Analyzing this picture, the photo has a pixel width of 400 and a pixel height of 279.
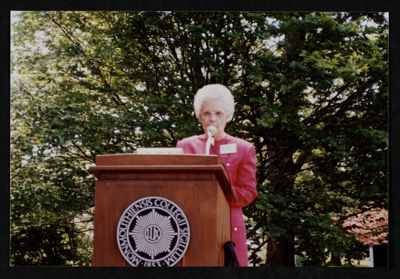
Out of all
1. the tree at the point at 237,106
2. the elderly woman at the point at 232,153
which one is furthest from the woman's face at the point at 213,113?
the tree at the point at 237,106

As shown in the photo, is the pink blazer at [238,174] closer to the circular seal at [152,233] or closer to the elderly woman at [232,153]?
the elderly woman at [232,153]

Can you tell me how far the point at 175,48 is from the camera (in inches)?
247

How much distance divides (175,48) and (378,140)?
181cm

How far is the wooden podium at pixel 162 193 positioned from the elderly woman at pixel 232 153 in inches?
26.3

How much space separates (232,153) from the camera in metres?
3.95

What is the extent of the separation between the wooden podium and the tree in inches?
115

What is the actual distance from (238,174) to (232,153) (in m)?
0.11

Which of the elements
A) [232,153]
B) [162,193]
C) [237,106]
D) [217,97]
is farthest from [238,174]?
[237,106]

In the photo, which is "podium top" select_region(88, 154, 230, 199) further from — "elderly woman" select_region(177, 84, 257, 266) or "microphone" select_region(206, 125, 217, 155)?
"elderly woman" select_region(177, 84, 257, 266)

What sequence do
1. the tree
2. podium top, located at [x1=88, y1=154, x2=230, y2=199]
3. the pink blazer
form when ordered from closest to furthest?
podium top, located at [x1=88, y1=154, x2=230, y2=199] < the pink blazer < the tree

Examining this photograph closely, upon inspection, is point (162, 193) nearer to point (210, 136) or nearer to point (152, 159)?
point (152, 159)

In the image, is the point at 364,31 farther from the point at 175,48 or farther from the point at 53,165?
the point at 53,165

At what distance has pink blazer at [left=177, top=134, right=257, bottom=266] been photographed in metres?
3.89

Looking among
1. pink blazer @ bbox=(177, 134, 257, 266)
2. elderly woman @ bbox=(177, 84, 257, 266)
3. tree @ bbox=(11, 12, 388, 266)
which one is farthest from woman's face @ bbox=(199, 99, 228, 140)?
tree @ bbox=(11, 12, 388, 266)
